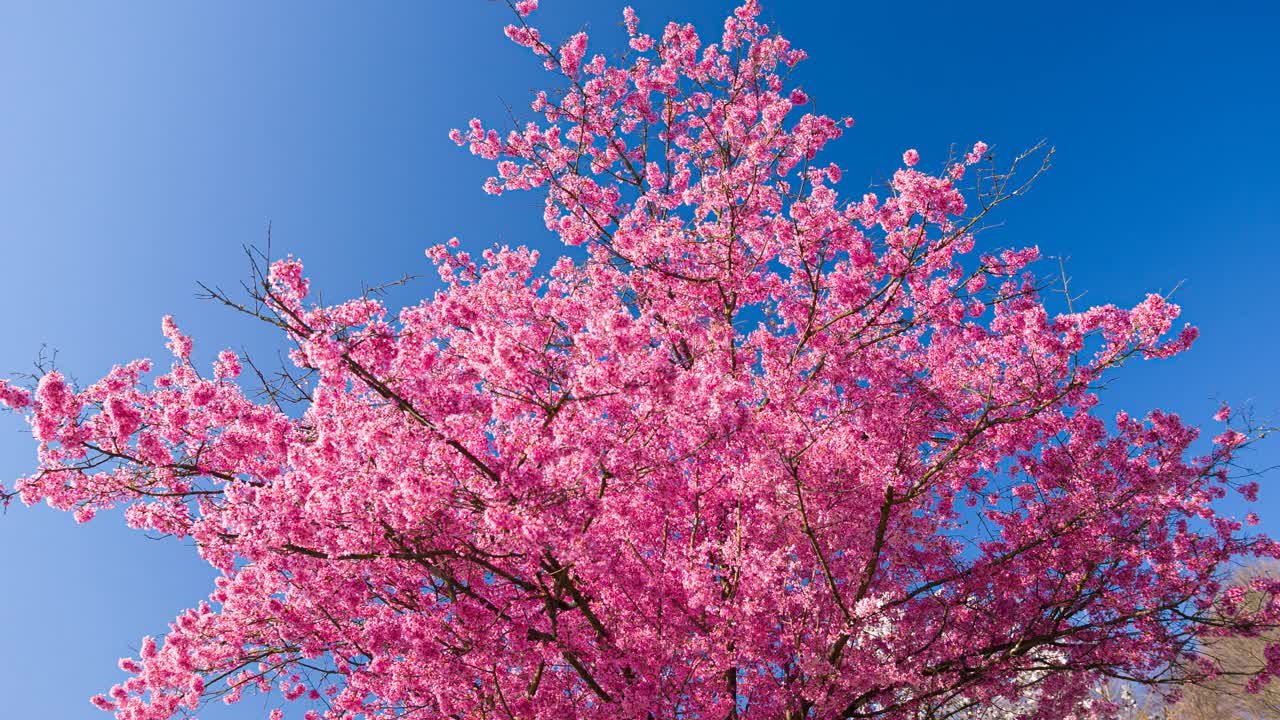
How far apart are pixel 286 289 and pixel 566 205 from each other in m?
7.75

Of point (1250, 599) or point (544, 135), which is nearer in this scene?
point (1250, 599)

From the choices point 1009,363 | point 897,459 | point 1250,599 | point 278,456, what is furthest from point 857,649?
point 278,456

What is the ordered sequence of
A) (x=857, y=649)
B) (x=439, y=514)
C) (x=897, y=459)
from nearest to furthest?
(x=439, y=514) → (x=857, y=649) → (x=897, y=459)

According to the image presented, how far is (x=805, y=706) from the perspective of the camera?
344 inches

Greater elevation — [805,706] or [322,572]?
[322,572]

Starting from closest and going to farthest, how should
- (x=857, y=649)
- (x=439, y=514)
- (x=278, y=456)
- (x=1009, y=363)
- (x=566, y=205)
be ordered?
(x=439, y=514)
(x=278, y=456)
(x=857, y=649)
(x=1009, y=363)
(x=566, y=205)

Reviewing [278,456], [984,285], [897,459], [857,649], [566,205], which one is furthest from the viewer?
[566,205]

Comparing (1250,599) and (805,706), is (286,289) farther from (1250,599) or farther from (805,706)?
(1250,599)

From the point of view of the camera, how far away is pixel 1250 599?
9.41 metres

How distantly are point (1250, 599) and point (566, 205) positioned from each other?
12.8 metres

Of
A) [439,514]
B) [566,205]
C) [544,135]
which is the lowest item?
[439,514]

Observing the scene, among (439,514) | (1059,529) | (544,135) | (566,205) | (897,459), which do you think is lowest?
(439,514)

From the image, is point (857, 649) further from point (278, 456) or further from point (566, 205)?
point (566, 205)

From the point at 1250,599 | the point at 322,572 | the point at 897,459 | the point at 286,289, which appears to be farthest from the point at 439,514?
the point at 1250,599
